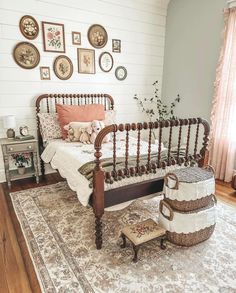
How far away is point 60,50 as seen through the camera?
3.39 metres

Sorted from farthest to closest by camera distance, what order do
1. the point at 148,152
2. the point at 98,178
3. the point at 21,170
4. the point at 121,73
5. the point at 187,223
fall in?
the point at 121,73, the point at 21,170, the point at 148,152, the point at 187,223, the point at 98,178

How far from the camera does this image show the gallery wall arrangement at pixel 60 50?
10.2 feet

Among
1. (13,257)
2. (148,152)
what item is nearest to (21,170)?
(13,257)

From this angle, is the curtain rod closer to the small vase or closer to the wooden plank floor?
the wooden plank floor

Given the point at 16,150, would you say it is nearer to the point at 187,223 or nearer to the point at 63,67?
the point at 63,67

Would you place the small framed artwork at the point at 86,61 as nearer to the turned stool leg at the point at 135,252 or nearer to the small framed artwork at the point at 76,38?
the small framed artwork at the point at 76,38

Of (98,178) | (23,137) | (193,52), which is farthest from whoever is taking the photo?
(193,52)

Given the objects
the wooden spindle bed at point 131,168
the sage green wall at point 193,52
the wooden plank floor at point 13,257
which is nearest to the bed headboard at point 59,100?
the wooden plank floor at point 13,257

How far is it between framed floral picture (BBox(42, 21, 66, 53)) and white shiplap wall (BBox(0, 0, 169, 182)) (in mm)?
65

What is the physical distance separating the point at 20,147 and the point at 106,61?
200 centimetres

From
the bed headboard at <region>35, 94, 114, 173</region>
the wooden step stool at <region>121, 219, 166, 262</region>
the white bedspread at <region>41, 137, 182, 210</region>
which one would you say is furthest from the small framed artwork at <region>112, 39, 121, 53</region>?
the wooden step stool at <region>121, 219, 166, 262</region>

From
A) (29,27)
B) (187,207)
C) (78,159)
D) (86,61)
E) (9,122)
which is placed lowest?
(187,207)

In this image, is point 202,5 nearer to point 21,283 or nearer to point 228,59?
point 228,59

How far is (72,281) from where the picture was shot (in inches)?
64.4
